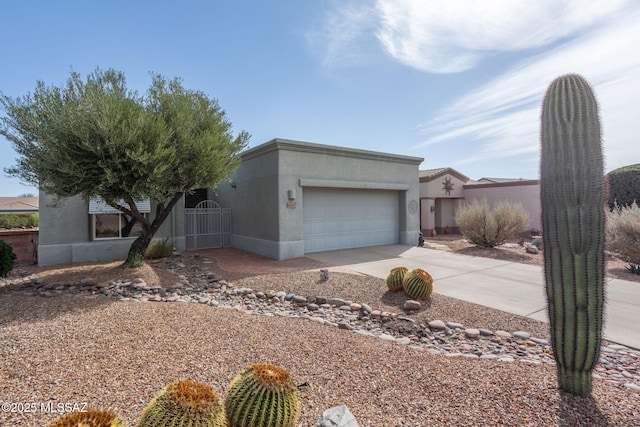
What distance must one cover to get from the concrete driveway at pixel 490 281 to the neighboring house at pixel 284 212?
130 centimetres

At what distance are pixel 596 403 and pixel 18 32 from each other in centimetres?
1071

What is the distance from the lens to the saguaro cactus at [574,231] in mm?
2971

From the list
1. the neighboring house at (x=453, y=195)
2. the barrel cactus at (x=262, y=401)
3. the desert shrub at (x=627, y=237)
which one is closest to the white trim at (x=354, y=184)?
the neighboring house at (x=453, y=195)

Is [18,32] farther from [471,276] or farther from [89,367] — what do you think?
[471,276]

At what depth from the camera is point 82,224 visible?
10531mm

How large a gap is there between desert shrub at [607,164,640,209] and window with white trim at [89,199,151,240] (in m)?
22.8

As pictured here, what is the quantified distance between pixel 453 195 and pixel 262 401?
20966 millimetres

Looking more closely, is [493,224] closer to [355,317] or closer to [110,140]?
[355,317]

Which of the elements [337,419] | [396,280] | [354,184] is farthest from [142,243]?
[337,419]

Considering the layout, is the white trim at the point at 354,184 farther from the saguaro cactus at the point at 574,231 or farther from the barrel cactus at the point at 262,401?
the barrel cactus at the point at 262,401

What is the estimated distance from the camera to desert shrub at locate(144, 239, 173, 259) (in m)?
10.3

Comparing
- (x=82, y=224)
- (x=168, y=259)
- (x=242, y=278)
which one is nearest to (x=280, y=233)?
(x=242, y=278)

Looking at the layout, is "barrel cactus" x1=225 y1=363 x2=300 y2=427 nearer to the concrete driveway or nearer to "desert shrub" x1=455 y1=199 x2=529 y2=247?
the concrete driveway

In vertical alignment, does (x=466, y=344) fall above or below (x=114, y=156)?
below
